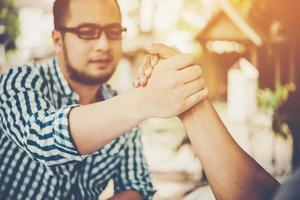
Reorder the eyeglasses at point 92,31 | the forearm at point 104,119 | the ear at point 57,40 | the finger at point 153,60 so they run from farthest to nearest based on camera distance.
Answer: the ear at point 57,40, the eyeglasses at point 92,31, the finger at point 153,60, the forearm at point 104,119

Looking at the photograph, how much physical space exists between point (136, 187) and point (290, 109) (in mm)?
765

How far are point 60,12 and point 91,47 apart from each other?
0.23 m

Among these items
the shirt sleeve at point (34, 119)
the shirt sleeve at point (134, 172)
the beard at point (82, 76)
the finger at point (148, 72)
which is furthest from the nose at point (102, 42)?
the finger at point (148, 72)

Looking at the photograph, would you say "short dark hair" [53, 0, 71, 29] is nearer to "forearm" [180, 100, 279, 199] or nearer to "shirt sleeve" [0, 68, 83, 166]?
"shirt sleeve" [0, 68, 83, 166]

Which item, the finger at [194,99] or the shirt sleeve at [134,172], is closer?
the finger at [194,99]

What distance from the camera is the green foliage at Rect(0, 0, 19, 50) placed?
198cm

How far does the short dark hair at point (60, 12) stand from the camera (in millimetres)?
1816

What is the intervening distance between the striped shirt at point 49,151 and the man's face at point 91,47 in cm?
7

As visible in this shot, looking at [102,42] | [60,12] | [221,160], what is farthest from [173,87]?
[60,12]

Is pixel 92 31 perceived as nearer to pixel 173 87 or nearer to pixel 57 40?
pixel 57 40

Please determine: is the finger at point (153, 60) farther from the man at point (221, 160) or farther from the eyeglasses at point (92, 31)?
the eyeglasses at point (92, 31)

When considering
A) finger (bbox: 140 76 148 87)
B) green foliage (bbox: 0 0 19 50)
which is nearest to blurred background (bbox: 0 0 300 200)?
green foliage (bbox: 0 0 19 50)

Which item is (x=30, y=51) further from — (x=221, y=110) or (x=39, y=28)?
(x=221, y=110)

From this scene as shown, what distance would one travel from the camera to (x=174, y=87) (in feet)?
3.97
